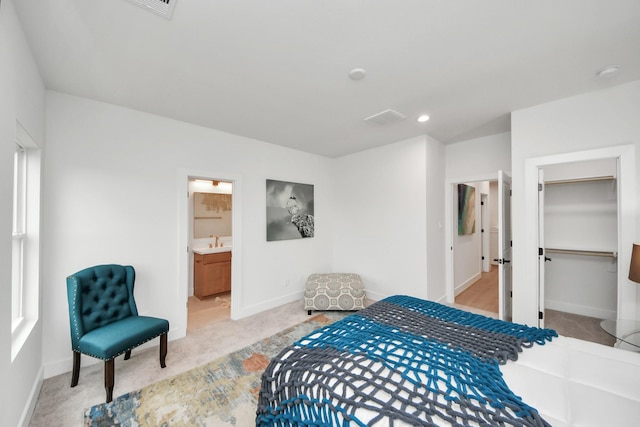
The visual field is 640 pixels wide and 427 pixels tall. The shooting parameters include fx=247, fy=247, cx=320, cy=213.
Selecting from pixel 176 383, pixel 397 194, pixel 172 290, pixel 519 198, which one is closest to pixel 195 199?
pixel 172 290

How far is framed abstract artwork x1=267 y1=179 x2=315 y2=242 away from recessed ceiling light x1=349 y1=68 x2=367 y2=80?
2.23m

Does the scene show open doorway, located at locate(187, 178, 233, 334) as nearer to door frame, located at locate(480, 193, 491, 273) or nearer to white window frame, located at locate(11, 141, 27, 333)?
white window frame, located at locate(11, 141, 27, 333)

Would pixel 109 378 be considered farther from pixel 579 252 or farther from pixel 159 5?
pixel 579 252

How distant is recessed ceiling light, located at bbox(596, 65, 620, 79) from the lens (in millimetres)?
1994

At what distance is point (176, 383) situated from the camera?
83.4 inches

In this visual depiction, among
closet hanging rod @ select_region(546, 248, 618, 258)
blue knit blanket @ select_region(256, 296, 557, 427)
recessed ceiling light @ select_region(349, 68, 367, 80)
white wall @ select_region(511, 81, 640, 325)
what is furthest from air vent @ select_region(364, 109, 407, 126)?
closet hanging rod @ select_region(546, 248, 618, 258)

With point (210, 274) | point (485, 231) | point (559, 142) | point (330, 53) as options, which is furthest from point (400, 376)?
point (485, 231)

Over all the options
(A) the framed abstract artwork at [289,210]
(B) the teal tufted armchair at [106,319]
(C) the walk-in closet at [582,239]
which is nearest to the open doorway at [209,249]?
(A) the framed abstract artwork at [289,210]

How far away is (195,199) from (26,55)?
2.90 meters

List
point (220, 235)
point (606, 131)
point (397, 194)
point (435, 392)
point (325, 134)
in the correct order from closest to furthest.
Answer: point (435, 392)
point (606, 131)
point (325, 134)
point (397, 194)
point (220, 235)

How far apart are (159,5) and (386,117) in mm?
2255

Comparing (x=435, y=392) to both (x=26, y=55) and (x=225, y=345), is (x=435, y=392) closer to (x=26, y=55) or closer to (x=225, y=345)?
(x=225, y=345)

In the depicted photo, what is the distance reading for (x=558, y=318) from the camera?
3.35 m

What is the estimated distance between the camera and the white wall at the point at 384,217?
369cm
